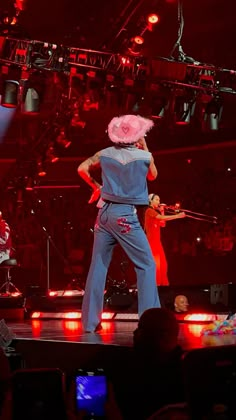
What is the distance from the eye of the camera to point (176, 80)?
466 inches

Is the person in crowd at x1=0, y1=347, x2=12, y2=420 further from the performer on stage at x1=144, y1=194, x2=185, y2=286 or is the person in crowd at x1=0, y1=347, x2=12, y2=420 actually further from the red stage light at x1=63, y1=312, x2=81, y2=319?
the performer on stage at x1=144, y1=194, x2=185, y2=286

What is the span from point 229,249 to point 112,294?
6.62 meters

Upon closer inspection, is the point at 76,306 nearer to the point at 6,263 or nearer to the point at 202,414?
the point at 6,263

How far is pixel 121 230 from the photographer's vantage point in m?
Answer: 6.34

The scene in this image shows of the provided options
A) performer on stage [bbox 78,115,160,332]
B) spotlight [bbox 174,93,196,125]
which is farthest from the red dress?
performer on stage [bbox 78,115,160,332]

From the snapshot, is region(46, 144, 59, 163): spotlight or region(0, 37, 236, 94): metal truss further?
region(46, 144, 59, 163): spotlight

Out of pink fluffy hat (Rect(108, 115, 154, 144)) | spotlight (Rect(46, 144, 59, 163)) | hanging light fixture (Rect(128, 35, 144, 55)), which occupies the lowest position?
pink fluffy hat (Rect(108, 115, 154, 144))

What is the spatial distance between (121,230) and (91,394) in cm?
246

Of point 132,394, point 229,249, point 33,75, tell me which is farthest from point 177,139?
point 132,394

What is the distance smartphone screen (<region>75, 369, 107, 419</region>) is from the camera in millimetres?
3949

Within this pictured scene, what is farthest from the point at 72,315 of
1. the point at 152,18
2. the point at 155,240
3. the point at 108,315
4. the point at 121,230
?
the point at 152,18

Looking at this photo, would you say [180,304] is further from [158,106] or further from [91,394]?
[91,394]

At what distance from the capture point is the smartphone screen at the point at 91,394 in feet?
13.0

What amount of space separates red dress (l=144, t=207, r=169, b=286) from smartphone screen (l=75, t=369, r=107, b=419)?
8992 mm
